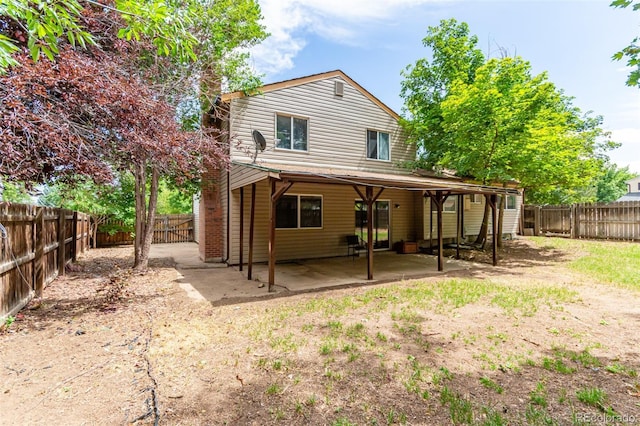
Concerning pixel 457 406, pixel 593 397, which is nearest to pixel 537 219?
pixel 593 397

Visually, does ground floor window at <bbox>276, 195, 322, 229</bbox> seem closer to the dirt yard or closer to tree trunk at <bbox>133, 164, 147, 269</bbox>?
tree trunk at <bbox>133, 164, 147, 269</bbox>

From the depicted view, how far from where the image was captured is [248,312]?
5.32 metres

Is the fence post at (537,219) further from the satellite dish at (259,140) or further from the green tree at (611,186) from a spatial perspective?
the green tree at (611,186)

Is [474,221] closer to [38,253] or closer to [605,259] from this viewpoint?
[605,259]

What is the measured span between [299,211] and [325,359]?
725 centimetres

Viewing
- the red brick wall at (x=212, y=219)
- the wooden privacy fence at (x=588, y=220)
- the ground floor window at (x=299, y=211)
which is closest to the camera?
the red brick wall at (x=212, y=219)

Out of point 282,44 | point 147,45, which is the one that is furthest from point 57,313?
point 282,44

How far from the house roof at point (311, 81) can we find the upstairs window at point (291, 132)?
940 millimetres

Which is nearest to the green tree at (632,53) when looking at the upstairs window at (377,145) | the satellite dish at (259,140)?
the satellite dish at (259,140)

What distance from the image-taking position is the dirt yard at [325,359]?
2.66 m

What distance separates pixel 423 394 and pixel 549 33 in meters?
10.9

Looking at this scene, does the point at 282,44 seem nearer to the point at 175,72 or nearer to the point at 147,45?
the point at 175,72

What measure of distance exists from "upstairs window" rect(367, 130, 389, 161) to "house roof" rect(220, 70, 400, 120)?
1058 millimetres

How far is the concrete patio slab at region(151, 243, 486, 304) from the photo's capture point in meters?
6.71
